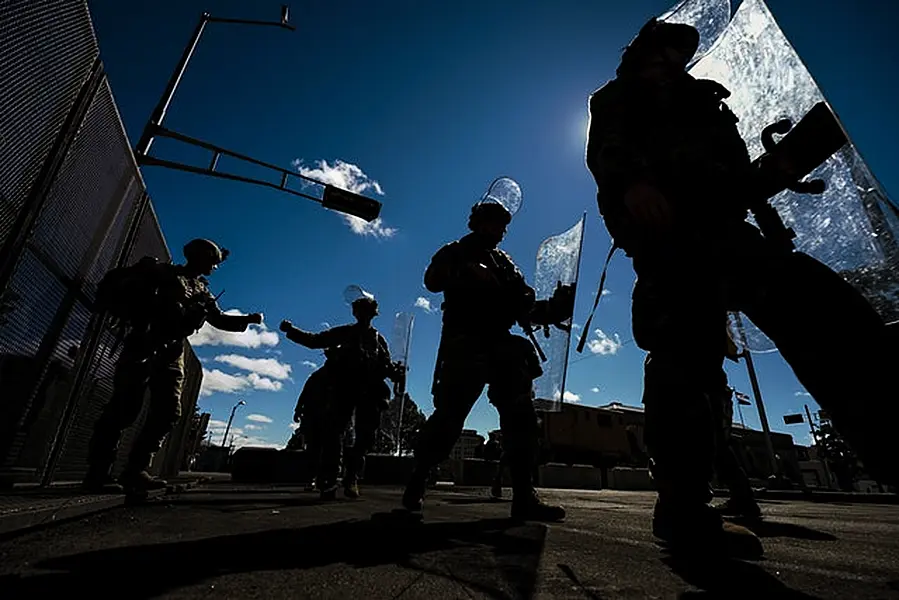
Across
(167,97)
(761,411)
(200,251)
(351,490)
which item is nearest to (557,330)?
(351,490)

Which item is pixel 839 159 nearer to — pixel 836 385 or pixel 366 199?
pixel 836 385

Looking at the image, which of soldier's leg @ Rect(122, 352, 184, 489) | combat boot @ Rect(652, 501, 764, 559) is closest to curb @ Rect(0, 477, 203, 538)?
soldier's leg @ Rect(122, 352, 184, 489)

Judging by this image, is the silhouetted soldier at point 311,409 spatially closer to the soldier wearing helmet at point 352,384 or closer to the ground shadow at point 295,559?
the soldier wearing helmet at point 352,384

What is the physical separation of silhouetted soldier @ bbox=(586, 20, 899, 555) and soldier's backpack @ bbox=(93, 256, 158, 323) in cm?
323

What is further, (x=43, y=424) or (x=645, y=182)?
(x=43, y=424)

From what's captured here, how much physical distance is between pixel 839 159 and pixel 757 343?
923 mm

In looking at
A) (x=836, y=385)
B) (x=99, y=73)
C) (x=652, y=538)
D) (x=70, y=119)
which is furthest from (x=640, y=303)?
(x=99, y=73)

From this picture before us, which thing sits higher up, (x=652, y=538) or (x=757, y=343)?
(x=757, y=343)

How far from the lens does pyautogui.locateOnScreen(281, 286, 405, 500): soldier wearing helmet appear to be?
4.50m

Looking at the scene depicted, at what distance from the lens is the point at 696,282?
149 cm

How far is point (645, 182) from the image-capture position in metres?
1.55

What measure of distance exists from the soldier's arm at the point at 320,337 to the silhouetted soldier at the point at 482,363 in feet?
8.87

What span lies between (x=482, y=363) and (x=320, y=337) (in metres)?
3.09

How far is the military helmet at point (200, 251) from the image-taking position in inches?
145
